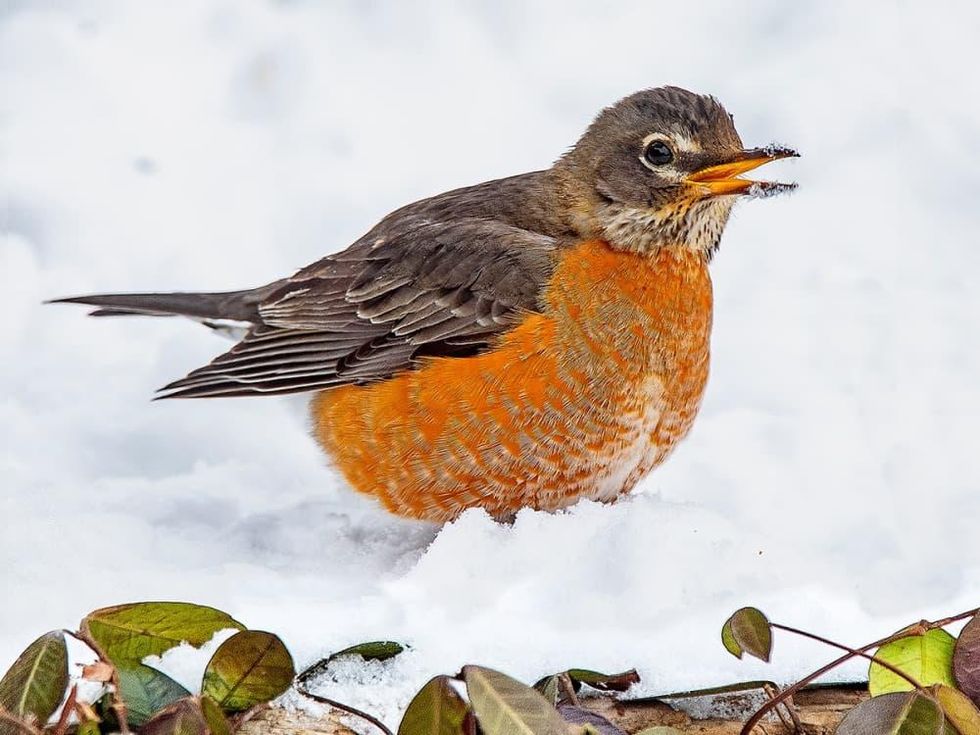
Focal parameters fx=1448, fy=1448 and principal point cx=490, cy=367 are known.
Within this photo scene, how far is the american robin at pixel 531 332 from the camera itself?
4.34m

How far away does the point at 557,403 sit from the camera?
14.1 feet

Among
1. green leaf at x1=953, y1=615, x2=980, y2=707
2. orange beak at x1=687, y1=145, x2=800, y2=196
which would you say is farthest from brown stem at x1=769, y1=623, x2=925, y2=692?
orange beak at x1=687, y1=145, x2=800, y2=196

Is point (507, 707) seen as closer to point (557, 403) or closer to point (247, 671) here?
point (247, 671)

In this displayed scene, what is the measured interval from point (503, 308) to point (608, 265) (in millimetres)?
363

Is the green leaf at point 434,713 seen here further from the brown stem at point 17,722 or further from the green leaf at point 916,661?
the green leaf at point 916,661

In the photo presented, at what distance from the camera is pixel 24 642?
3.66m

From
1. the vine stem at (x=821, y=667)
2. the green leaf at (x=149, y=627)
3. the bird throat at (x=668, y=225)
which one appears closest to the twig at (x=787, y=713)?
the vine stem at (x=821, y=667)

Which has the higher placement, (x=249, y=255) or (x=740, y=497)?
(x=249, y=255)

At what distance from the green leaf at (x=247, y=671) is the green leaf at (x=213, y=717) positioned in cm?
13

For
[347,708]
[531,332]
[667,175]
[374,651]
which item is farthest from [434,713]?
[667,175]

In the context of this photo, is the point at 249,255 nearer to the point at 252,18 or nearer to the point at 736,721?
the point at 252,18

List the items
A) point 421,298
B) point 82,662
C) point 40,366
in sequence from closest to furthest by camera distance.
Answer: point 82,662
point 421,298
point 40,366

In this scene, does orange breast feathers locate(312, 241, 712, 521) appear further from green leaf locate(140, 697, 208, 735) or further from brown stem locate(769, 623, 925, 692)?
green leaf locate(140, 697, 208, 735)

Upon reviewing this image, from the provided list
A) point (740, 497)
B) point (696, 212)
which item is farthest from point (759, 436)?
point (696, 212)
